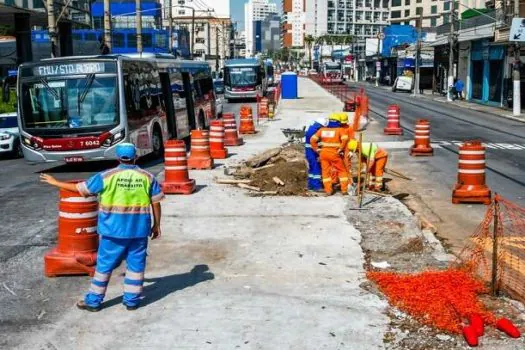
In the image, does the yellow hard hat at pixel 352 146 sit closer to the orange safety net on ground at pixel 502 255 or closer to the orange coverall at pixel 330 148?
the orange coverall at pixel 330 148

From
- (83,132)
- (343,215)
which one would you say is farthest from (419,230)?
(83,132)

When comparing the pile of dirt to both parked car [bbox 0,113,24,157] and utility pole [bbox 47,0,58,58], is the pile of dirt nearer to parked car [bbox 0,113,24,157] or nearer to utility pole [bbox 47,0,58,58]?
parked car [bbox 0,113,24,157]

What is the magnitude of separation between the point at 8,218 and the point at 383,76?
99260 millimetres

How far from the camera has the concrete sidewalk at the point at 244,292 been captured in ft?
19.5

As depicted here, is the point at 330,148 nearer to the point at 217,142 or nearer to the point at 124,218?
the point at 124,218

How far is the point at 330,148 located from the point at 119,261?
6.63m

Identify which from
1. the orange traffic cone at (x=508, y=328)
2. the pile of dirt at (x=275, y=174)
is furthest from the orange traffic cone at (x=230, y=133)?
the orange traffic cone at (x=508, y=328)

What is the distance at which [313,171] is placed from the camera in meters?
13.2

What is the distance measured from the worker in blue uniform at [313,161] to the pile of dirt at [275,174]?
25 cm

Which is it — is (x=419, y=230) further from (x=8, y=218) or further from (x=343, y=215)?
(x=8, y=218)

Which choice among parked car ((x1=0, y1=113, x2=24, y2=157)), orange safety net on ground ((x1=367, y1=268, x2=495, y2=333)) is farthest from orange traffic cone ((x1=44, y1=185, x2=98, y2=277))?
parked car ((x1=0, y1=113, x2=24, y2=157))

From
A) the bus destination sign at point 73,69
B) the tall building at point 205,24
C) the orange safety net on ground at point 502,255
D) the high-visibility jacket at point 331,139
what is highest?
the tall building at point 205,24

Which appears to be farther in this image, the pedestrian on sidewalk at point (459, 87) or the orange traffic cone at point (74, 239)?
the pedestrian on sidewalk at point (459, 87)

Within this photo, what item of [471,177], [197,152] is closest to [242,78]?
[197,152]
